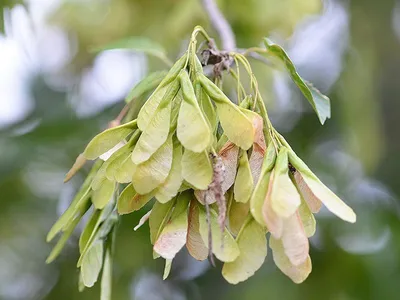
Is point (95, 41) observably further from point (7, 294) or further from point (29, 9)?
point (7, 294)

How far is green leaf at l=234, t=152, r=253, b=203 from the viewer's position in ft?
1.90

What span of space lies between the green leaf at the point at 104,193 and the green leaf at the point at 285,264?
0.62 feet

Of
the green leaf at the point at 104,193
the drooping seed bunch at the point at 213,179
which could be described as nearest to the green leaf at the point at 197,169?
the drooping seed bunch at the point at 213,179

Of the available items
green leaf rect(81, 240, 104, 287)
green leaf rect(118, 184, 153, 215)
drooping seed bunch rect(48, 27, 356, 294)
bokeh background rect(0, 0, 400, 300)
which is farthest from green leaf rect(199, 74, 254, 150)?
bokeh background rect(0, 0, 400, 300)

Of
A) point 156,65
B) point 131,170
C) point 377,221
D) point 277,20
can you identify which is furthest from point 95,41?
point 131,170

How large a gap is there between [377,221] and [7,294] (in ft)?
4.33

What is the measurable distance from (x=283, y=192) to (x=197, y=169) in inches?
3.3

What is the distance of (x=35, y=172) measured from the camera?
1.95 m

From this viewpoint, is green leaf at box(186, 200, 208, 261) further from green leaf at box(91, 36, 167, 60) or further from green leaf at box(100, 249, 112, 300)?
green leaf at box(91, 36, 167, 60)

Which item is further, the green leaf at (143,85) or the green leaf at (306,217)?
the green leaf at (143,85)

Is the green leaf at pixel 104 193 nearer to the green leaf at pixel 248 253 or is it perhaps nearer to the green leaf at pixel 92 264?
the green leaf at pixel 92 264

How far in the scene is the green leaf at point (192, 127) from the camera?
0.55 meters

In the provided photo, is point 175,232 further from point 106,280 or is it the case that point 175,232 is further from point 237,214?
point 106,280

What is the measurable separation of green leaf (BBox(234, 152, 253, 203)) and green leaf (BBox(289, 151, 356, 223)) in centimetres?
4
